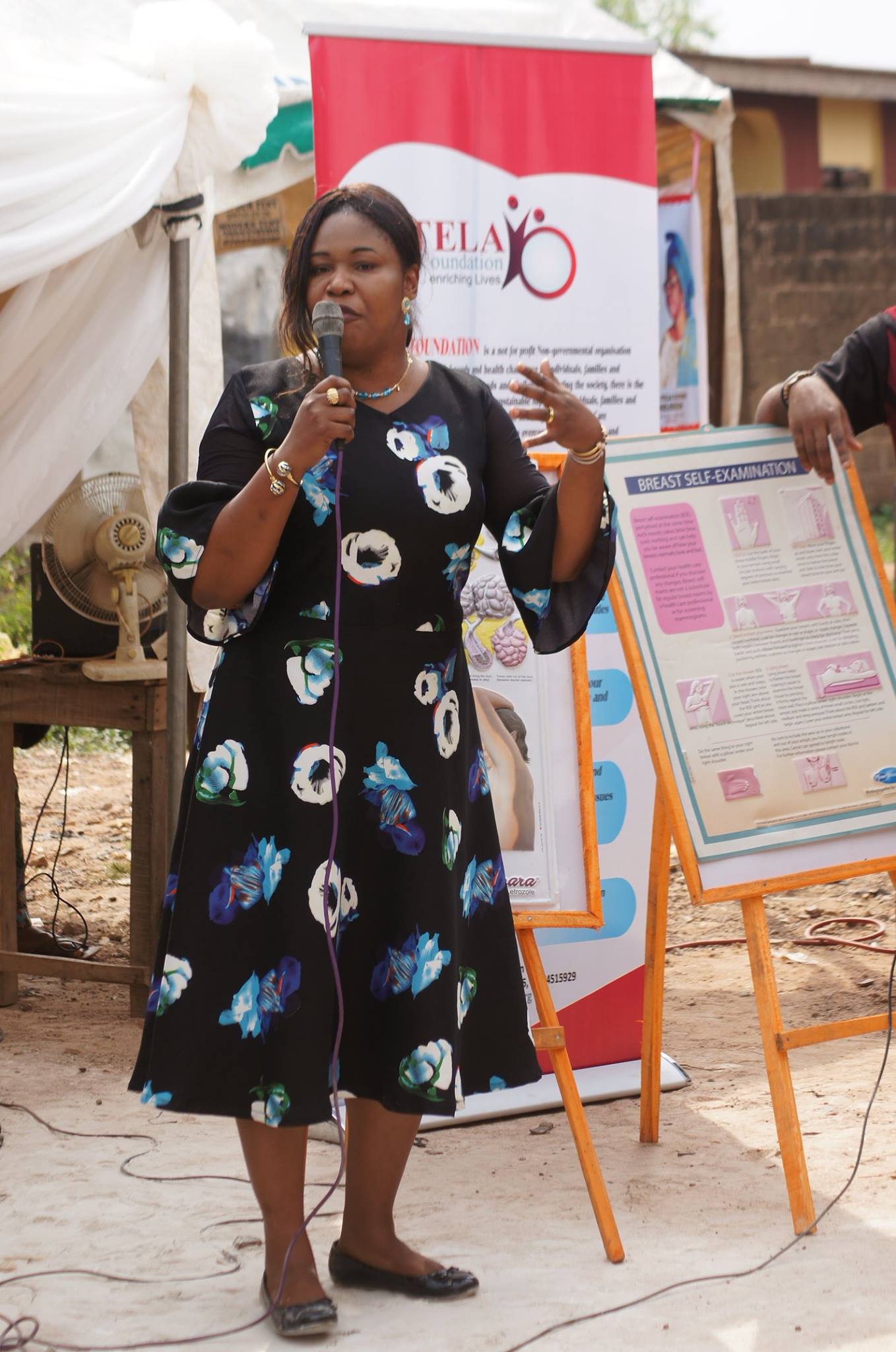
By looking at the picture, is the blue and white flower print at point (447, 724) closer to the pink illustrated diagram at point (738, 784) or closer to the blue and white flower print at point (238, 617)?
the blue and white flower print at point (238, 617)

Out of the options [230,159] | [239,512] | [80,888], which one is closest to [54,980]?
[80,888]

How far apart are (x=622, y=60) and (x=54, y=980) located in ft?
11.9

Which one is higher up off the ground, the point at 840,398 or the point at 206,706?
the point at 840,398

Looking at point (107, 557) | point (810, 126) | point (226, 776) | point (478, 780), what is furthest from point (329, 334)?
point (810, 126)

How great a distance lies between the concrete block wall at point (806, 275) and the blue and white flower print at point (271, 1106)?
958 centimetres

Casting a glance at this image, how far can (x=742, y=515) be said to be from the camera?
343cm

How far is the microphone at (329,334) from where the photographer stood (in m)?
2.34

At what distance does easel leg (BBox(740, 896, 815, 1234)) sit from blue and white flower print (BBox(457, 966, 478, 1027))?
66 centimetres

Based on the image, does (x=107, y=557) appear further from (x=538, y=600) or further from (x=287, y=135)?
(x=538, y=600)

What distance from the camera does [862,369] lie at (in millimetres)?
3367

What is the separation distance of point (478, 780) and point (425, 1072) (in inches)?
22.1

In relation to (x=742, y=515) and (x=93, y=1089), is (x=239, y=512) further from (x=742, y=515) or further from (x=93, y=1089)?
(x=93, y=1089)

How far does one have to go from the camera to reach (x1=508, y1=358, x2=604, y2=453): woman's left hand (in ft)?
8.29

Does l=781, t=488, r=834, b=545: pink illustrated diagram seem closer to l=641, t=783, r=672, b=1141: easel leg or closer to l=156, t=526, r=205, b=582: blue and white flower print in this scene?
l=641, t=783, r=672, b=1141: easel leg
